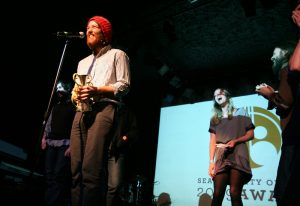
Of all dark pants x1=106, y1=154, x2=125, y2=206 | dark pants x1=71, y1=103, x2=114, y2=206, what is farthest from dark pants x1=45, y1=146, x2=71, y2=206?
dark pants x1=71, y1=103, x2=114, y2=206

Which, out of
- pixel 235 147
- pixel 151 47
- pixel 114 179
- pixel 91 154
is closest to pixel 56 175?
pixel 114 179

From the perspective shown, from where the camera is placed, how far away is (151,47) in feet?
21.2

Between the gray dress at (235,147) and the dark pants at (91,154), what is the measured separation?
61.2 inches

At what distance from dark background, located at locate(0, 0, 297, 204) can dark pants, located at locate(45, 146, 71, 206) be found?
5.12ft

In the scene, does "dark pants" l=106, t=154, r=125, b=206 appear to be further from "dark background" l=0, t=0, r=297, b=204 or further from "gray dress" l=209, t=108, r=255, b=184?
"dark background" l=0, t=0, r=297, b=204

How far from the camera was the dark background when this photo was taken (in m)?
4.96

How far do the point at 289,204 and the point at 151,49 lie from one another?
561 centimetres

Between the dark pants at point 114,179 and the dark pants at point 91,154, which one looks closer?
the dark pants at point 91,154

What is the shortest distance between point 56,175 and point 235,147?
2.09 m

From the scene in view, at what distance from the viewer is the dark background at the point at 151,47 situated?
496 centimetres

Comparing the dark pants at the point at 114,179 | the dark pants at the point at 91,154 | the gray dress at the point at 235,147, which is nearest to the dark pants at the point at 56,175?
the dark pants at the point at 114,179

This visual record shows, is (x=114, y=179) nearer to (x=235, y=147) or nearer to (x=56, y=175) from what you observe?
(x=56, y=175)

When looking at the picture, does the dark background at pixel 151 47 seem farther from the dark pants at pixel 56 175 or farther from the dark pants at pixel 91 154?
the dark pants at pixel 91 154

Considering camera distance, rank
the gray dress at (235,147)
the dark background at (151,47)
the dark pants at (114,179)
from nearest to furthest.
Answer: the gray dress at (235,147), the dark pants at (114,179), the dark background at (151,47)
